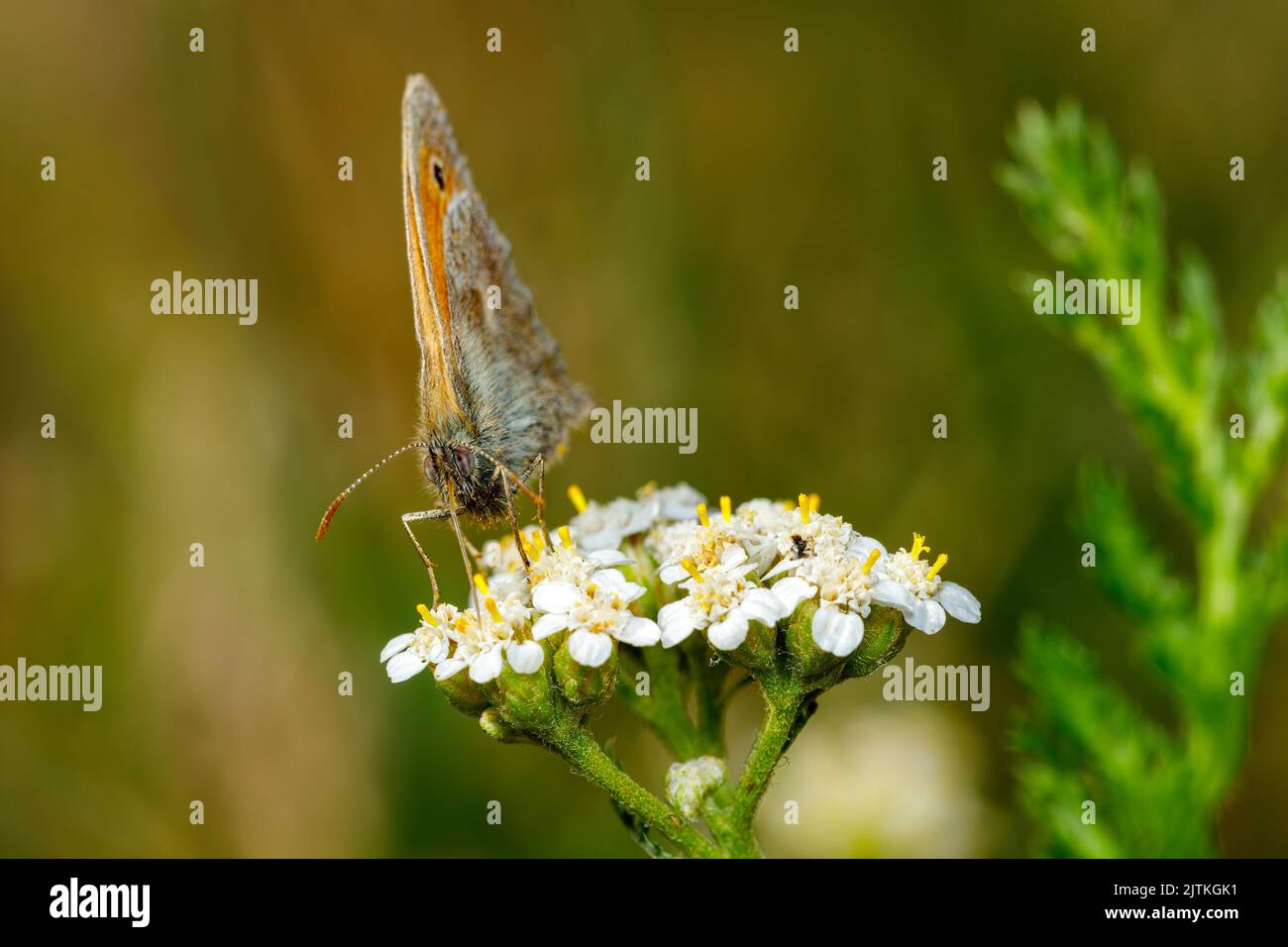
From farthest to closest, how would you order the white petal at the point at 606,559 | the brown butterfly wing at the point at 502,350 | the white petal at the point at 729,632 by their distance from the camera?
the brown butterfly wing at the point at 502,350
the white petal at the point at 606,559
the white petal at the point at 729,632

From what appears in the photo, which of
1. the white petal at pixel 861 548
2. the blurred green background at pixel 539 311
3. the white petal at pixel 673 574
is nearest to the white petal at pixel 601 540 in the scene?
the white petal at pixel 673 574

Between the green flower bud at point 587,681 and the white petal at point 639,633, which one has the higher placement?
the white petal at point 639,633

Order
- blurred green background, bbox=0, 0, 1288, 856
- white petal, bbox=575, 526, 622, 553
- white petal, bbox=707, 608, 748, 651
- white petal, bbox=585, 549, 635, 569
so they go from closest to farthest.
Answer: white petal, bbox=707, 608, 748, 651 < white petal, bbox=585, 549, 635, 569 < white petal, bbox=575, 526, 622, 553 < blurred green background, bbox=0, 0, 1288, 856

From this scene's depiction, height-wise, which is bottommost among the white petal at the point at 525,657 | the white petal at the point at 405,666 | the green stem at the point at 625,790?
the green stem at the point at 625,790

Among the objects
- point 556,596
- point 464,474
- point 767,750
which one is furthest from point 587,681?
point 464,474

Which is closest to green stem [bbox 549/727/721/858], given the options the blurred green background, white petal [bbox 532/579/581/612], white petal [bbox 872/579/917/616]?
Result: white petal [bbox 532/579/581/612]

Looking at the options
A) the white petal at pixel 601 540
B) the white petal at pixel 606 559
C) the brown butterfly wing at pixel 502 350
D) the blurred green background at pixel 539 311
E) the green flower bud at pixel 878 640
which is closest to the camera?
the green flower bud at pixel 878 640

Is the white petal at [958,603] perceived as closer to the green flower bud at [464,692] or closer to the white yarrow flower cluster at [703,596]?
the white yarrow flower cluster at [703,596]

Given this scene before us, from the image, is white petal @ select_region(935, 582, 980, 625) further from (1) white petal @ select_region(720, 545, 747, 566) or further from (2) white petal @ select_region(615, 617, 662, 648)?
(2) white petal @ select_region(615, 617, 662, 648)
